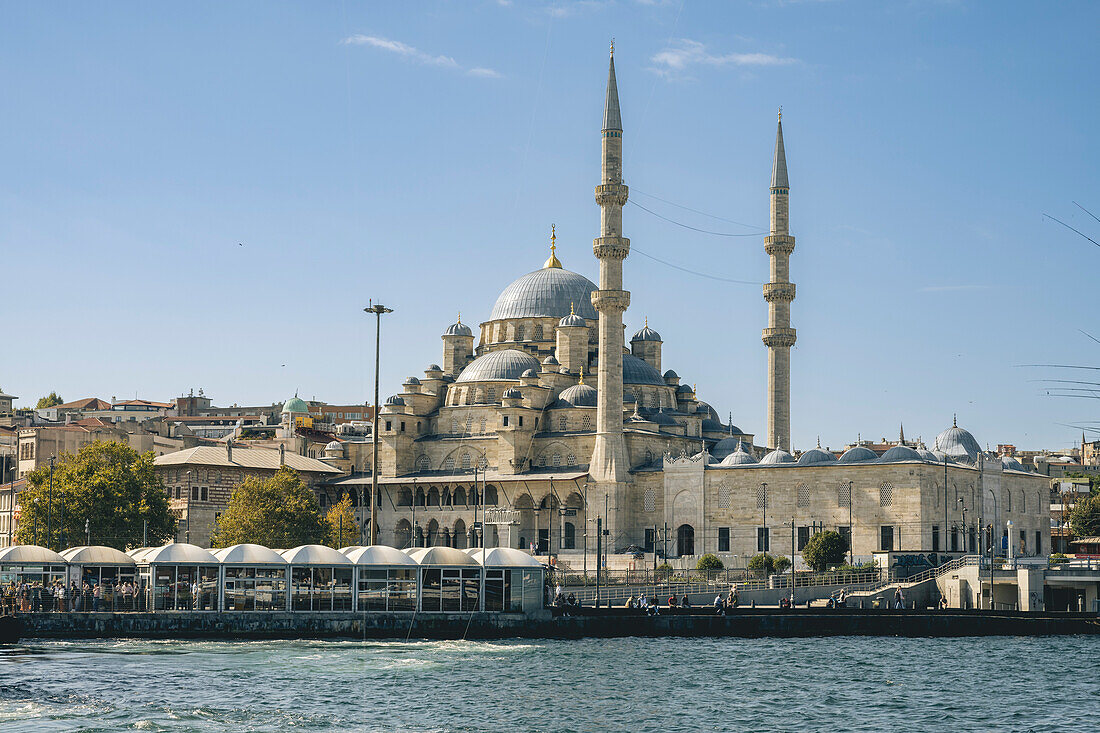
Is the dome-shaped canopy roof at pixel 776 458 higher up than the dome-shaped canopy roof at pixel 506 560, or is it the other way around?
the dome-shaped canopy roof at pixel 776 458

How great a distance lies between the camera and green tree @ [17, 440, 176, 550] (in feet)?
175

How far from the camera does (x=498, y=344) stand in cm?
7662

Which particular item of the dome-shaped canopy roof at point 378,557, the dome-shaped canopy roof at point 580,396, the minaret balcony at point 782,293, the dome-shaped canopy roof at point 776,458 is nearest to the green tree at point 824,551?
the dome-shaped canopy roof at point 776,458

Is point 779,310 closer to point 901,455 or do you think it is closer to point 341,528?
point 901,455

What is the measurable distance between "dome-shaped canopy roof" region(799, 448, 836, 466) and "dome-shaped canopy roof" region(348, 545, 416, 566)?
26.3m

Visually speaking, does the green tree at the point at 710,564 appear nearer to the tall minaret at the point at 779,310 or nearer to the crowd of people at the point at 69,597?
the tall minaret at the point at 779,310

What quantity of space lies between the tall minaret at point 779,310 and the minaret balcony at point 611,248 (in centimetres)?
794

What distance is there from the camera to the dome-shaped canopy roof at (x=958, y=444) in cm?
6644

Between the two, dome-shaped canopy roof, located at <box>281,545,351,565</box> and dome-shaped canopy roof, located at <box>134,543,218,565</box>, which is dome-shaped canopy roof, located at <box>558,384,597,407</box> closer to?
dome-shaped canopy roof, located at <box>281,545,351,565</box>

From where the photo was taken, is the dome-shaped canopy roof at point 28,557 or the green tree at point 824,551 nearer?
the dome-shaped canopy roof at point 28,557

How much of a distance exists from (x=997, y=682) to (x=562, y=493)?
3432 centimetres

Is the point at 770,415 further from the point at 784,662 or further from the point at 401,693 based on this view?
the point at 401,693

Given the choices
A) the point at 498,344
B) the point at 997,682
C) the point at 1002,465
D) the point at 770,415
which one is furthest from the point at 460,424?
the point at 997,682

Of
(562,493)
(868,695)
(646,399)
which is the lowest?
(868,695)
